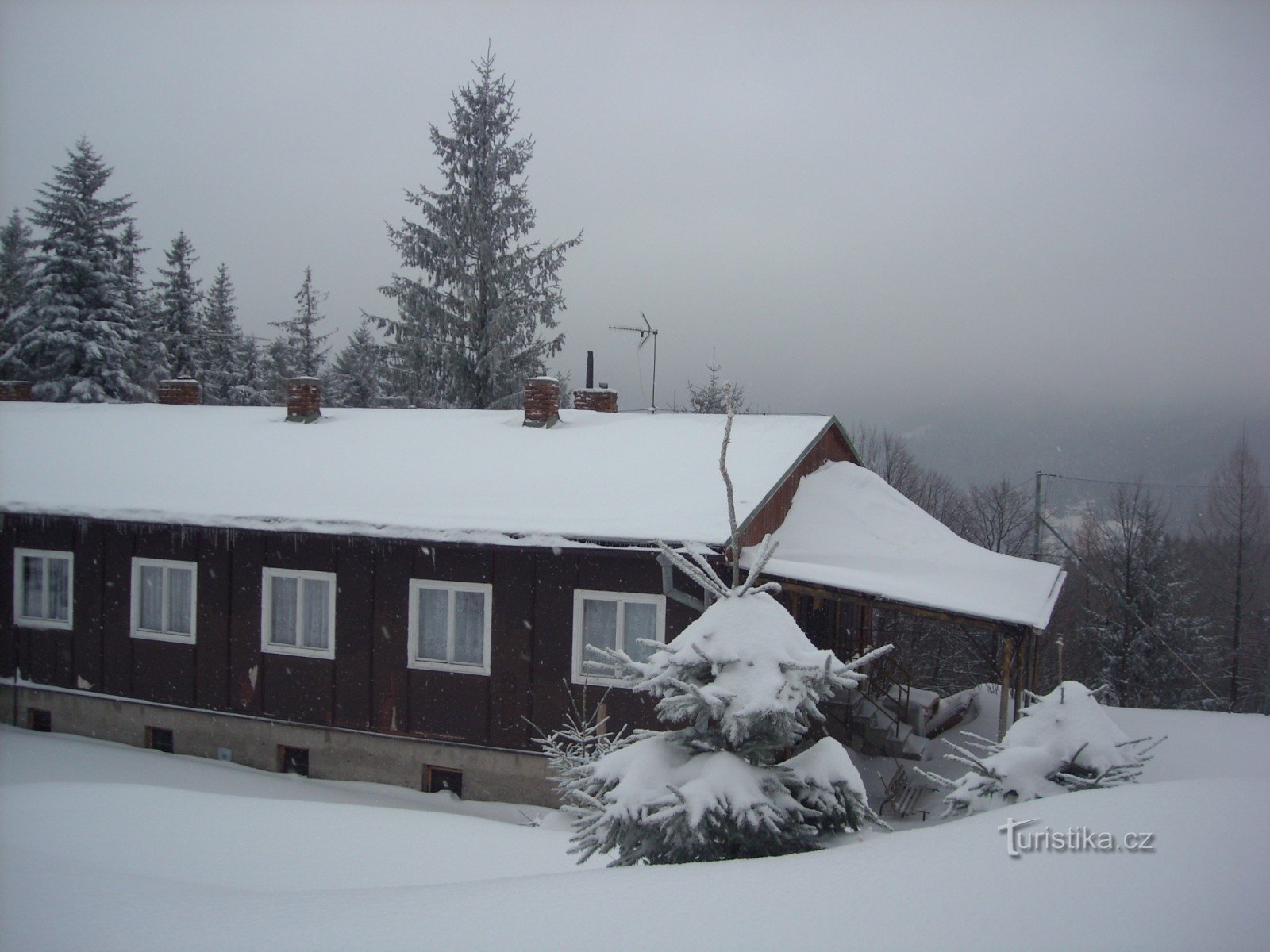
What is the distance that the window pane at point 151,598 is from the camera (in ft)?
39.4

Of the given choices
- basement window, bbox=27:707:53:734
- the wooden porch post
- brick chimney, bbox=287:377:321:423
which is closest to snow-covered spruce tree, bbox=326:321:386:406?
brick chimney, bbox=287:377:321:423

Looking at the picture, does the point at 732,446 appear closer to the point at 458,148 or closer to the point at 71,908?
the point at 71,908

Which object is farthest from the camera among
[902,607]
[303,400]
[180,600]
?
[303,400]

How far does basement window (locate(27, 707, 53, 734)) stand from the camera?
12.7 metres

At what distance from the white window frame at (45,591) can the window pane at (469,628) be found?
22.1 feet

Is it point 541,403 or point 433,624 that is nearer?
point 433,624

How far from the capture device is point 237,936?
3406mm

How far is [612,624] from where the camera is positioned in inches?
396

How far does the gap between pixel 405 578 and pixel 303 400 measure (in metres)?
6.63

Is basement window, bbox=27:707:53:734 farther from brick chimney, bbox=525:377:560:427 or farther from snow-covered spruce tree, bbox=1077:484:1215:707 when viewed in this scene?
snow-covered spruce tree, bbox=1077:484:1215:707

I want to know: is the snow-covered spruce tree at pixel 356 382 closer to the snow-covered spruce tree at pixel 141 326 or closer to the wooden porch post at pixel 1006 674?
the snow-covered spruce tree at pixel 141 326

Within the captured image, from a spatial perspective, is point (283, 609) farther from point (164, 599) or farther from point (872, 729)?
point (872, 729)

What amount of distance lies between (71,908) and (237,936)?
108 cm

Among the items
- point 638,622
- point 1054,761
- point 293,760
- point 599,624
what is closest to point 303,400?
point 293,760
